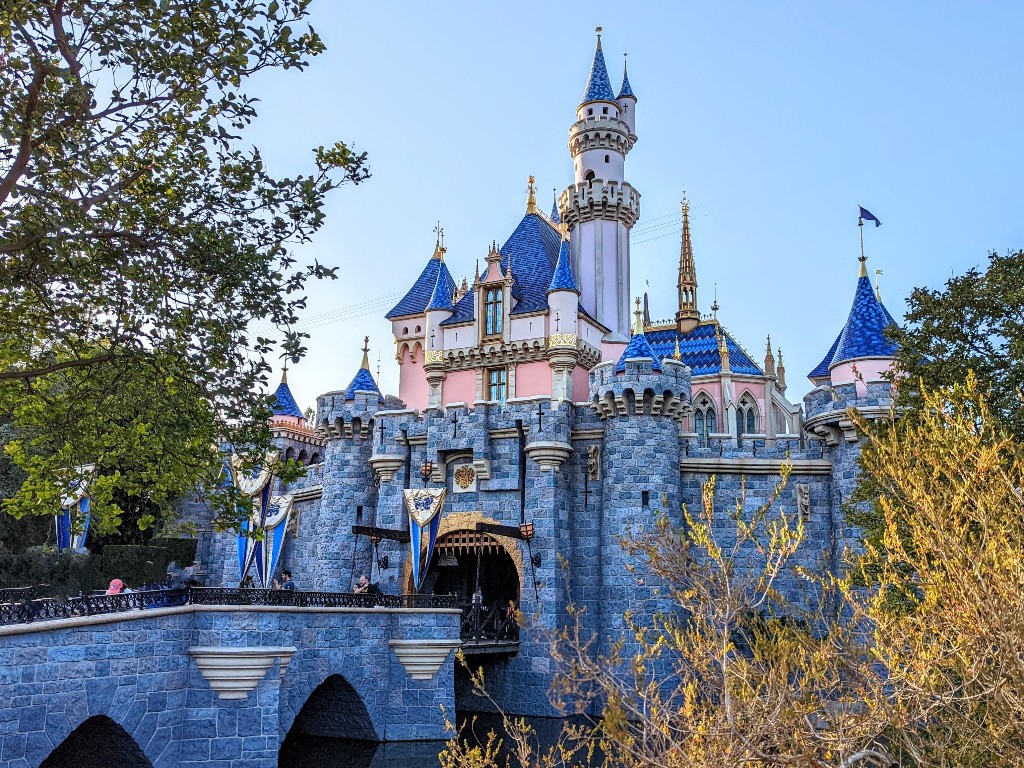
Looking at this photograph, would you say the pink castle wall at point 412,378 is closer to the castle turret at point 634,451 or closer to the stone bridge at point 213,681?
the castle turret at point 634,451

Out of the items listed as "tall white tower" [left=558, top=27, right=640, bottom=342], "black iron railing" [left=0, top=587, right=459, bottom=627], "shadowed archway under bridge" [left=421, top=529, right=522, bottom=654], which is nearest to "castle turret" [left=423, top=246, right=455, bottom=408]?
"tall white tower" [left=558, top=27, right=640, bottom=342]

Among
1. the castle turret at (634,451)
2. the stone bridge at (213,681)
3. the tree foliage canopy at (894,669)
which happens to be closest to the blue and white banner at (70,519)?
the stone bridge at (213,681)

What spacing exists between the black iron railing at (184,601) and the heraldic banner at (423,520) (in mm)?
1866

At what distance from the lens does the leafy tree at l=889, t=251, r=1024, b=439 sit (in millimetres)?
13711

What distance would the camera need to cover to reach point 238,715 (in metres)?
13.1

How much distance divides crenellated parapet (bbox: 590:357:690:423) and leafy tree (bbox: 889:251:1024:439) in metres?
6.32

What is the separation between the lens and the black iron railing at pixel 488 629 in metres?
19.6

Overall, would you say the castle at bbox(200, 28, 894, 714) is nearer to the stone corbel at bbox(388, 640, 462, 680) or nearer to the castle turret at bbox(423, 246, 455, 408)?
the castle turret at bbox(423, 246, 455, 408)

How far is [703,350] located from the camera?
113ft

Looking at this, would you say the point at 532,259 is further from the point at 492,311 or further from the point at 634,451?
the point at 634,451

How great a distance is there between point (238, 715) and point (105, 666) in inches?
91.0

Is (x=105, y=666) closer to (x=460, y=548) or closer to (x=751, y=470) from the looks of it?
(x=460, y=548)

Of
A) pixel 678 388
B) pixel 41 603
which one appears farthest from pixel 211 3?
pixel 678 388

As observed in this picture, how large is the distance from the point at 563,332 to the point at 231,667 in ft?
45.6
